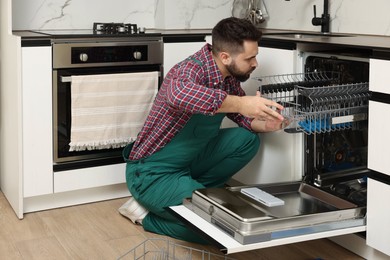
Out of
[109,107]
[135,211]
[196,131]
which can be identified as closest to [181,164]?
[196,131]

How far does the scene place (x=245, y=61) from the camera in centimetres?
262

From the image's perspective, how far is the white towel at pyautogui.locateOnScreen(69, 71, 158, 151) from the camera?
3088 mm

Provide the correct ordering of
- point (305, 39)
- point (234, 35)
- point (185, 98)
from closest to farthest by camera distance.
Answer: point (185, 98)
point (234, 35)
point (305, 39)

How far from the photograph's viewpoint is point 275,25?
381cm

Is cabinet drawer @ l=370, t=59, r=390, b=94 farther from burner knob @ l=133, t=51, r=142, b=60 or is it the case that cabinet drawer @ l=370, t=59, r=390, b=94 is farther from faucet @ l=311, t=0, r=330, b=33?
burner knob @ l=133, t=51, r=142, b=60

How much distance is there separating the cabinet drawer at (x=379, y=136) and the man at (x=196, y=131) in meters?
0.33

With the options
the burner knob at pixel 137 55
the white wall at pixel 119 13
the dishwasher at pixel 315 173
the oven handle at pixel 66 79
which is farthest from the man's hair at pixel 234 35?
the white wall at pixel 119 13

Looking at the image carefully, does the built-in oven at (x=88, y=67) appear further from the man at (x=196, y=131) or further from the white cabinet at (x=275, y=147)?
the white cabinet at (x=275, y=147)

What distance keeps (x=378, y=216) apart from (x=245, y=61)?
31.2 inches

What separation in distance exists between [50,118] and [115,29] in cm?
61

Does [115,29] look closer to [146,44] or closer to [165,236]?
[146,44]

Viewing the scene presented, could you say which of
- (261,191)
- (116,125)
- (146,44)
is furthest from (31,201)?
(261,191)

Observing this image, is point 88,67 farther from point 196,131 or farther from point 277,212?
point 277,212

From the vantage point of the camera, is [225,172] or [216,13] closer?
[225,172]
